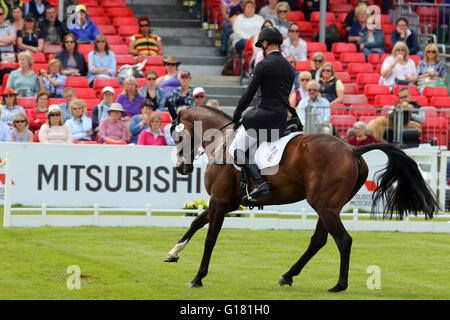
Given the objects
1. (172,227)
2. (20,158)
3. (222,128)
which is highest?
(222,128)

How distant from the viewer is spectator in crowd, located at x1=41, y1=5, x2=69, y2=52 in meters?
20.5

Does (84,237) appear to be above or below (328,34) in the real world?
below

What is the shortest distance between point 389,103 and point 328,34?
3.64m

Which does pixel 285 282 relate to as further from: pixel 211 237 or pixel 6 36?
pixel 6 36

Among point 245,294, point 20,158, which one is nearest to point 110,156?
point 20,158

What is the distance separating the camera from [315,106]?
703 inches

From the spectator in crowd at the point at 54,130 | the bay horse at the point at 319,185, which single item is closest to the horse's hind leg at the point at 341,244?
the bay horse at the point at 319,185

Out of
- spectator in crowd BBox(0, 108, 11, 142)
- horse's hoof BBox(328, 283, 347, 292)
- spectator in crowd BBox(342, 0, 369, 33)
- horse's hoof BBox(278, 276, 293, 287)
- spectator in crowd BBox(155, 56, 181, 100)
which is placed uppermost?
spectator in crowd BBox(342, 0, 369, 33)

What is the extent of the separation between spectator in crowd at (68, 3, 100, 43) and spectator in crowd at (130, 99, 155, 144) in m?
3.90

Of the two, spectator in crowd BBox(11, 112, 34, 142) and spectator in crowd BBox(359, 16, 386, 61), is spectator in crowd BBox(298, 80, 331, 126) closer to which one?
spectator in crowd BBox(359, 16, 386, 61)

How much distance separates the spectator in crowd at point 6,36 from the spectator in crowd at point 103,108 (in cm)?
317

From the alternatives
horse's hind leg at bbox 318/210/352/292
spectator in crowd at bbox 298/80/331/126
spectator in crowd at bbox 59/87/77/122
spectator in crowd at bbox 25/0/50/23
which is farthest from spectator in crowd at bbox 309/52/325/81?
horse's hind leg at bbox 318/210/352/292

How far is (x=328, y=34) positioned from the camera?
76.2 ft
